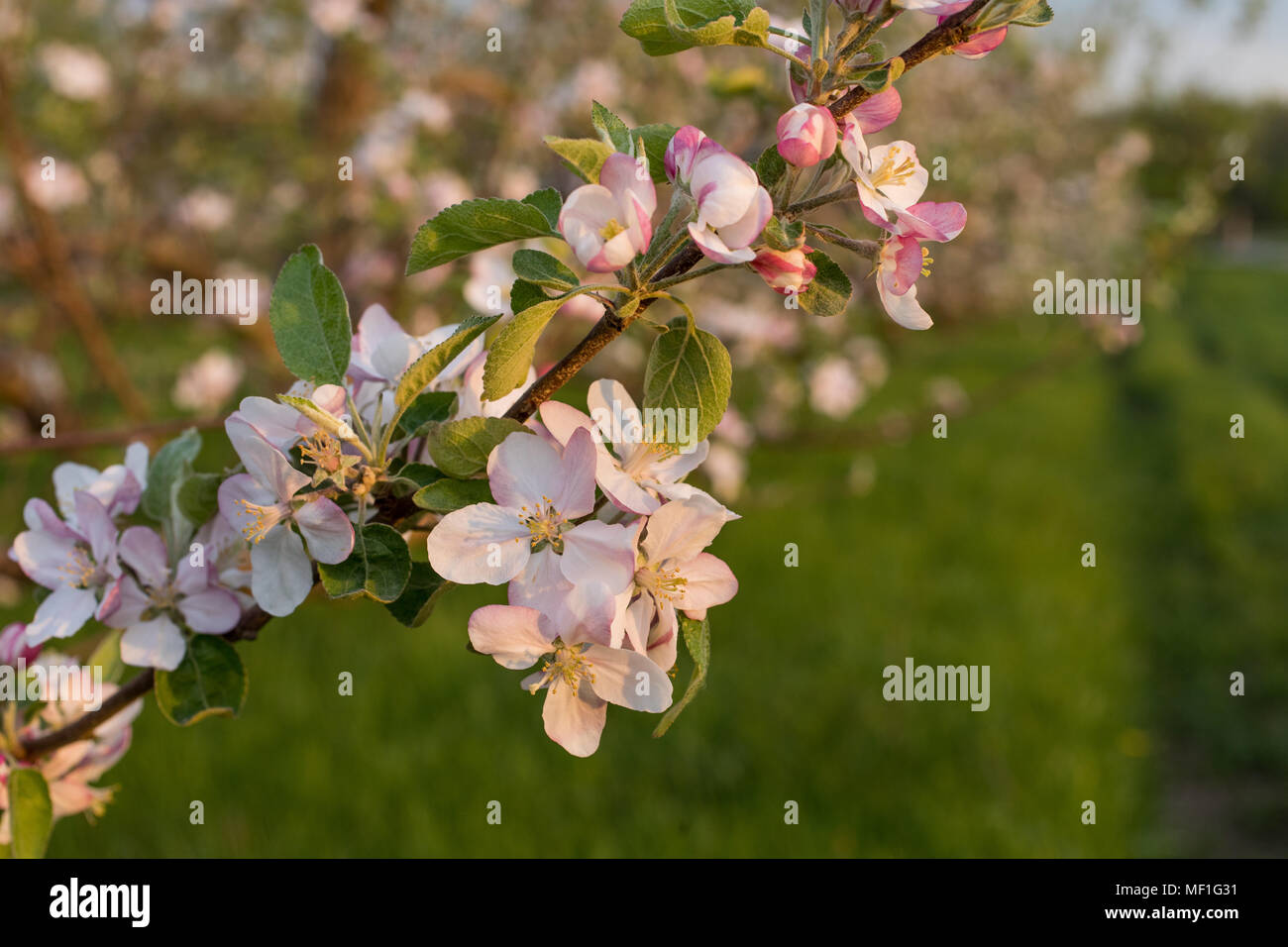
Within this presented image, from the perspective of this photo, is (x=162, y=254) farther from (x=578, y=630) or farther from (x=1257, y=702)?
(x=1257, y=702)

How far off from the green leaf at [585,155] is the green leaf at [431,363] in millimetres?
119

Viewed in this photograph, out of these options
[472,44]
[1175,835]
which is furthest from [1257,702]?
[472,44]

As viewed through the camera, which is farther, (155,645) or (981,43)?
(155,645)

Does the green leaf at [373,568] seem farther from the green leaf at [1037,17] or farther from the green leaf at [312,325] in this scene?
the green leaf at [1037,17]

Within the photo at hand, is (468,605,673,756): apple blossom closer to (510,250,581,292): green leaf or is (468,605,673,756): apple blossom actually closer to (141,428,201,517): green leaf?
(510,250,581,292): green leaf

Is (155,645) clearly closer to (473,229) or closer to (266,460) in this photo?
(266,460)

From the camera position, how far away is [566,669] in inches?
28.0

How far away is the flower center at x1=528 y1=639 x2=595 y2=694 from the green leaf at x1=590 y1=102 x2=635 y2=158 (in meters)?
0.36

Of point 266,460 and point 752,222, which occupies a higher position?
point 752,222

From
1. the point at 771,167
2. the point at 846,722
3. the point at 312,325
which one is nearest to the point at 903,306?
the point at 771,167

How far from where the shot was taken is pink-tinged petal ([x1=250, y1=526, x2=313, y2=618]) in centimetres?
73

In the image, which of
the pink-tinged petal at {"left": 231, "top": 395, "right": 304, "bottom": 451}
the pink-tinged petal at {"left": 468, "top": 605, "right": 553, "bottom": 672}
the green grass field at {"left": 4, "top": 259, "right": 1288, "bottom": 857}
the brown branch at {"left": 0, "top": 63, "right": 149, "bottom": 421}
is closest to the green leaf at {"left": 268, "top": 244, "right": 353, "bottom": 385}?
the pink-tinged petal at {"left": 231, "top": 395, "right": 304, "bottom": 451}

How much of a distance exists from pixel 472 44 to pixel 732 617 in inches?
134

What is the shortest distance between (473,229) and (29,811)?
68 cm
